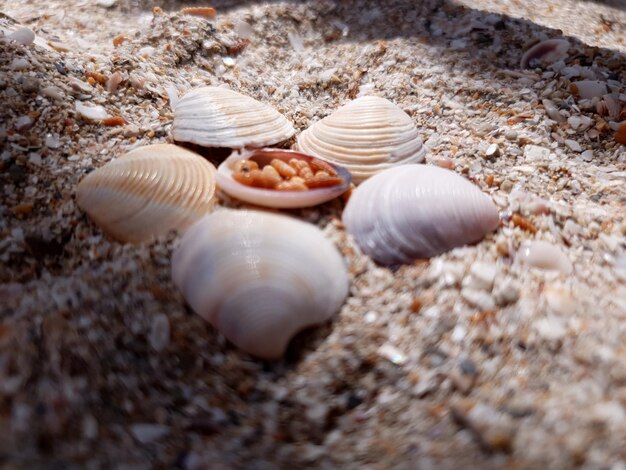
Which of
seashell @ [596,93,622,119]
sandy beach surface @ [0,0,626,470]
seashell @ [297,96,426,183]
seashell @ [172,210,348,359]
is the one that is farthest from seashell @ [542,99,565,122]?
seashell @ [172,210,348,359]

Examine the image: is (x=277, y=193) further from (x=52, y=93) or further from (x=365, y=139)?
(x=52, y=93)

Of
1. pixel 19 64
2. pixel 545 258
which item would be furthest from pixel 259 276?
pixel 19 64

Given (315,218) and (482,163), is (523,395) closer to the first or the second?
(315,218)

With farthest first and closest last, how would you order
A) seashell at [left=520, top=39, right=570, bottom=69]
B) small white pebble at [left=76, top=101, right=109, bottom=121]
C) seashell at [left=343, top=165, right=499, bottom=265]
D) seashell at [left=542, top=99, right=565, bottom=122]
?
seashell at [left=520, top=39, right=570, bottom=69]
seashell at [left=542, top=99, right=565, bottom=122]
small white pebble at [left=76, top=101, right=109, bottom=121]
seashell at [left=343, top=165, right=499, bottom=265]

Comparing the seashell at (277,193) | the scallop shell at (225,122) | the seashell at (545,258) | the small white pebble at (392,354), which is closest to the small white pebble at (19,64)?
the scallop shell at (225,122)

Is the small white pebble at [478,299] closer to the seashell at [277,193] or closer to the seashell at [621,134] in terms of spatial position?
the seashell at [277,193]

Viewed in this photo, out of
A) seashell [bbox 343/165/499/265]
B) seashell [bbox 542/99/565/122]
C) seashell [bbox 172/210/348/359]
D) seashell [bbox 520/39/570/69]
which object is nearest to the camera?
seashell [bbox 172/210/348/359]

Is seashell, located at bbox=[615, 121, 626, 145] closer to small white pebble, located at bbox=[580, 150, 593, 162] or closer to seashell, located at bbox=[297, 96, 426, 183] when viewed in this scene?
small white pebble, located at bbox=[580, 150, 593, 162]
